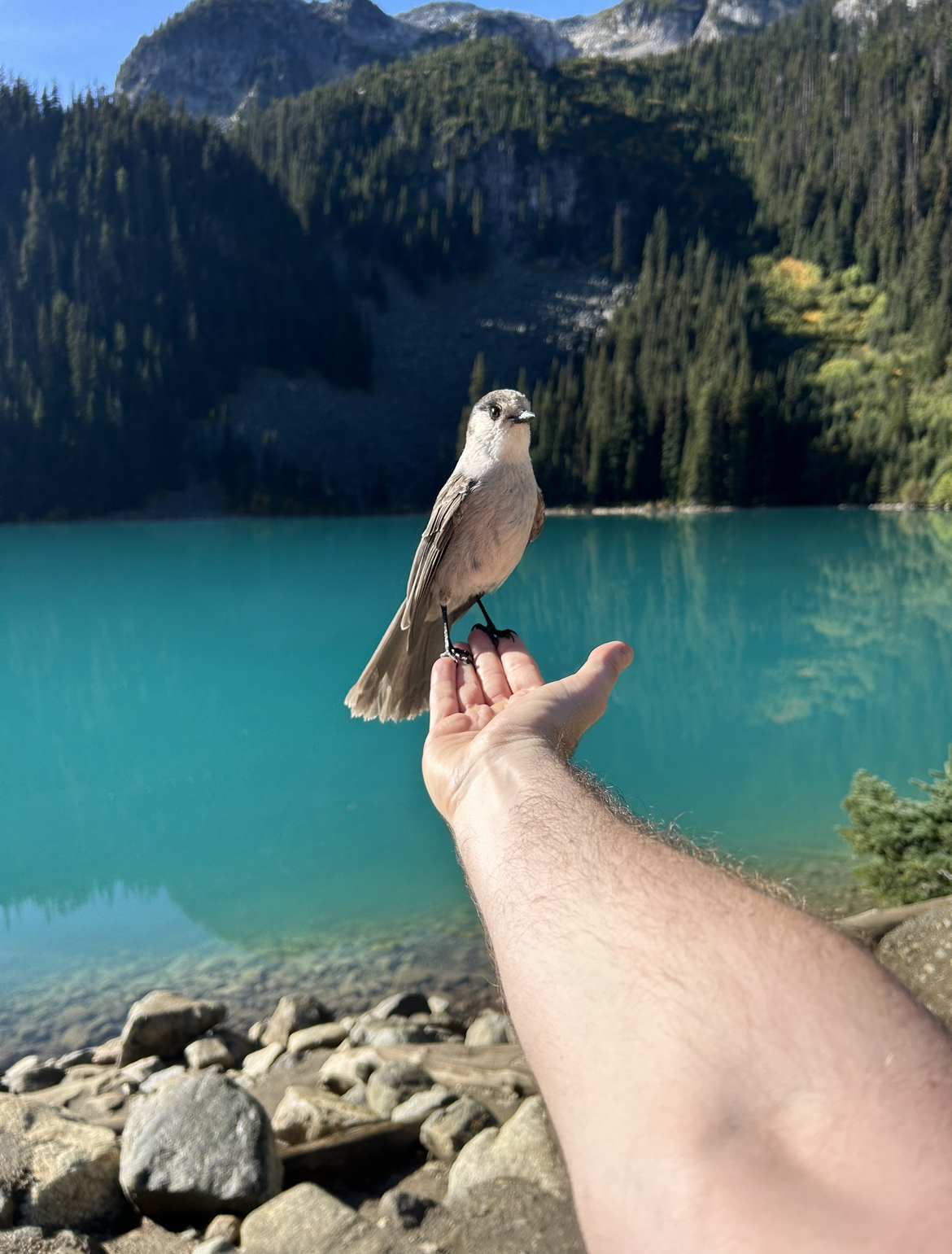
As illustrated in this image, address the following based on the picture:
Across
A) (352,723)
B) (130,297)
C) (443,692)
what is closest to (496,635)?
(443,692)

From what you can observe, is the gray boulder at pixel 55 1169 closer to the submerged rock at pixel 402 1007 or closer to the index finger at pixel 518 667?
the submerged rock at pixel 402 1007

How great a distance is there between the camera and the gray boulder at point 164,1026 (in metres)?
5.66

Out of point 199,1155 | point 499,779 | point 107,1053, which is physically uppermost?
point 499,779

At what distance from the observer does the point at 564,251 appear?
324 ft

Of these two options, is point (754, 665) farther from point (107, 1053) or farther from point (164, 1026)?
point (107, 1053)

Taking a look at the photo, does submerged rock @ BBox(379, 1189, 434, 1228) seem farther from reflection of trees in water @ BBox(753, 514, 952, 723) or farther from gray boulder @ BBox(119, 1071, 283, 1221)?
reflection of trees in water @ BBox(753, 514, 952, 723)

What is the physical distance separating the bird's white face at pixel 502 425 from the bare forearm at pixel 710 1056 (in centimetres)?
210

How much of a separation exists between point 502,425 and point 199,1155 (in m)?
3.16

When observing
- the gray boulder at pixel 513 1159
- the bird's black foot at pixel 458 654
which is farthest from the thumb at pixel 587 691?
the gray boulder at pixel 513 1159

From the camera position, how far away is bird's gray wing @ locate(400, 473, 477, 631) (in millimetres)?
3361

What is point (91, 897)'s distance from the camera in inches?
362

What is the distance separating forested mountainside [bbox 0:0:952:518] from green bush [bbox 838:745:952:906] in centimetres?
4537

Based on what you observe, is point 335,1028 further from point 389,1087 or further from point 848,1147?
point 848,1147

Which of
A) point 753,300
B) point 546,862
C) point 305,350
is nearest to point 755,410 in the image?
point 753,300
